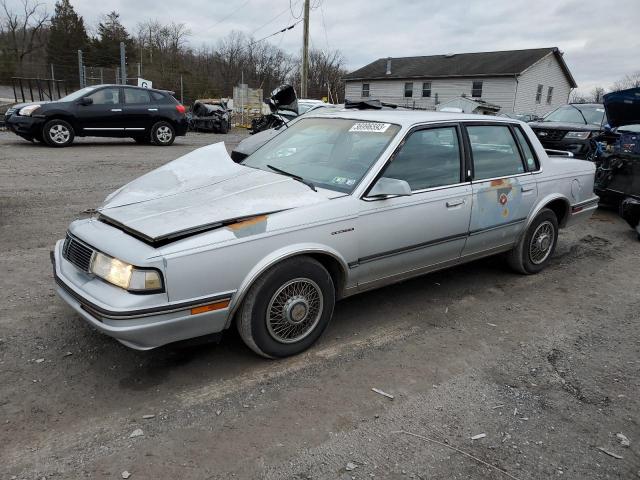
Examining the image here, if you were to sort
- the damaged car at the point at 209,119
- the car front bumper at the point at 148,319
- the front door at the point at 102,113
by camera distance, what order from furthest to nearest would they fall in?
the damaged car at the point at 209,119 < the front door at the point at 102,113 < the car front bumper at the point at 148,319

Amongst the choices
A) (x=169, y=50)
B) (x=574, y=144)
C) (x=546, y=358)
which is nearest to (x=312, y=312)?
(x=546, y=358)

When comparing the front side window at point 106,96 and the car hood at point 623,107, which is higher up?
the front side window at point 106,96

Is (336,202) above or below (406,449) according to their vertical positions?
above

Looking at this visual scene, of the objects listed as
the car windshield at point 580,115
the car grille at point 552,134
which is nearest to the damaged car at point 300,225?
the car grille at point 552,134

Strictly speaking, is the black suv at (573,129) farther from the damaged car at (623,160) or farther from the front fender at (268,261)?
the front fender at (268,261)

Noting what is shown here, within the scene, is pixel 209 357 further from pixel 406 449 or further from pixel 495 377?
pixel 495 377

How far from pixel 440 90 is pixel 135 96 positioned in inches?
1236

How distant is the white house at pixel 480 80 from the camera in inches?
1433

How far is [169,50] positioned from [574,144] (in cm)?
5262

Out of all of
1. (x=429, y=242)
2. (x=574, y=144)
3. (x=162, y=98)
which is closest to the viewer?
(x=429, y=242)

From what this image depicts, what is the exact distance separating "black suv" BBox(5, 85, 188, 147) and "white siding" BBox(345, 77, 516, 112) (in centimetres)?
2313

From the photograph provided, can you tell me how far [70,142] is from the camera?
12.6 m

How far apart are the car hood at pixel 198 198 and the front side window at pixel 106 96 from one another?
32.7 ft

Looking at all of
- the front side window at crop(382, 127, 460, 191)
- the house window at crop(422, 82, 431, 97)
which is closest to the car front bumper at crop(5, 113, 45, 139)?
the front side window at crop(382, 127, 460, 191)
